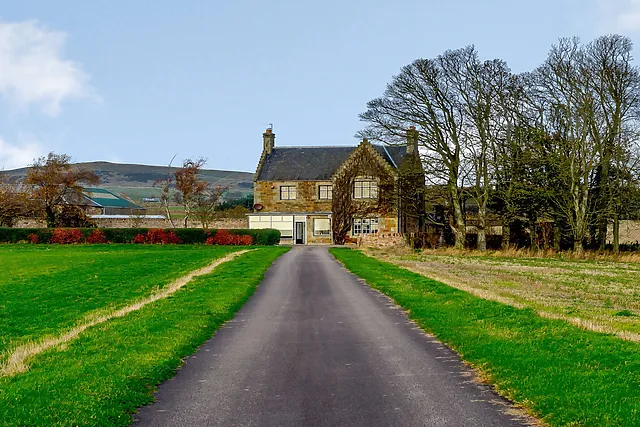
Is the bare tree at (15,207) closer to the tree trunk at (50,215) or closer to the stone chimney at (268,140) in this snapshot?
the tree trunk at (50,215)

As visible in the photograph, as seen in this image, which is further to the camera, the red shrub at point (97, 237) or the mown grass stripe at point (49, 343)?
the red shrub at point (97, 237)

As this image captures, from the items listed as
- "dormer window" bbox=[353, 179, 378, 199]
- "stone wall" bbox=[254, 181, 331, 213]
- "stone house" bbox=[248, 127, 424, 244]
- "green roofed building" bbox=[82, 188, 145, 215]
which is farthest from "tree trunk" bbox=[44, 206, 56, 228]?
"green roofed building" bbox=[82, 188, 145, 215]

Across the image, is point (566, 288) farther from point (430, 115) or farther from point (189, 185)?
point (189, 185)

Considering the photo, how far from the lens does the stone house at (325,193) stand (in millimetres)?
61625

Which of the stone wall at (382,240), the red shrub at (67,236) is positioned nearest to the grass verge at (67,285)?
the red shrub at (67,236)

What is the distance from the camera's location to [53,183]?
7175 cm

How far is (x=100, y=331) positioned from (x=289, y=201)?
51.0m

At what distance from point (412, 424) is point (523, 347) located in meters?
4.73

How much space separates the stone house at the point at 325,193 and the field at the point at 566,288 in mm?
24146

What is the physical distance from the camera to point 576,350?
36.8 feet

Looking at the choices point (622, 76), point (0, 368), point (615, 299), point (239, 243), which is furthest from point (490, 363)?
point (239, 243)

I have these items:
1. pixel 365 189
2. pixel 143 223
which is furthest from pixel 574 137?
pixel 143 223

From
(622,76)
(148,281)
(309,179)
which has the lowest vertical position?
(148,281)

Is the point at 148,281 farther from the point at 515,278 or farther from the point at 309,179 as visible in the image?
the point at 309,179
